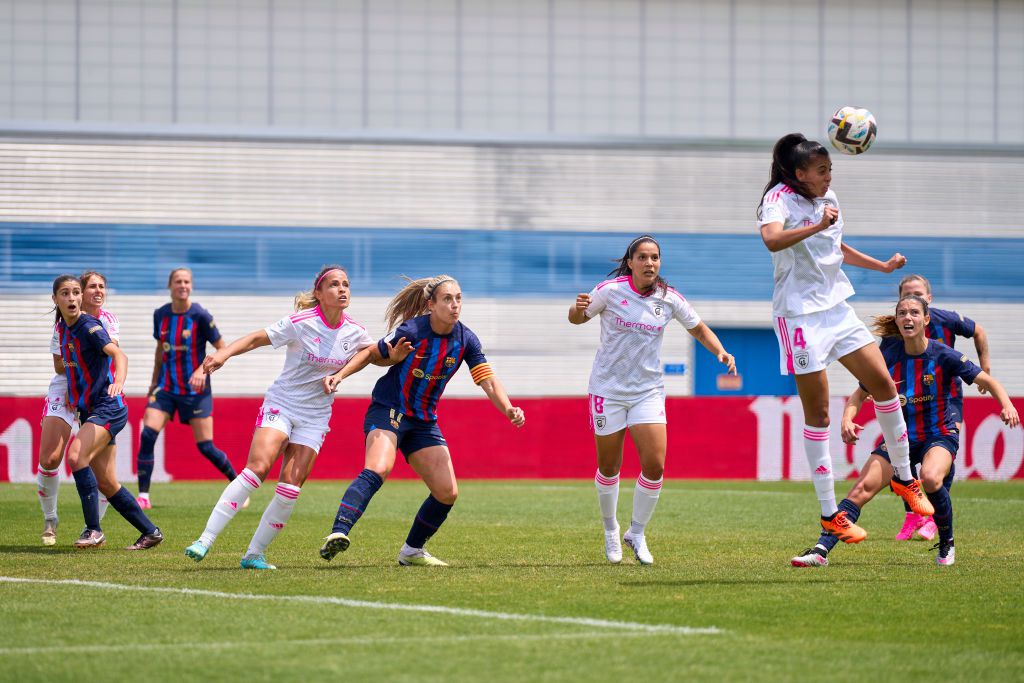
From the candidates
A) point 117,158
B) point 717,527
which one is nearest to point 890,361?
point 717,527

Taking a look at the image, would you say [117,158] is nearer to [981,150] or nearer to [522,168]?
[522,168]

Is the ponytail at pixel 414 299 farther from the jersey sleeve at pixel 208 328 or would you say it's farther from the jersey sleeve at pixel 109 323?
the jersey sleeve at pixel 208 328

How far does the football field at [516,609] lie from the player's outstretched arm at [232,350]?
121cm

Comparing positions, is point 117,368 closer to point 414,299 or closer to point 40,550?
point 40,550

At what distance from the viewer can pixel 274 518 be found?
8.64 m

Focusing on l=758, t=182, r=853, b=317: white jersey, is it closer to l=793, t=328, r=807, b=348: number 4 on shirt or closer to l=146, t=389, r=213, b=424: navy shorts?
l=793, t=328, r=807, b=348: number 4 on shirt

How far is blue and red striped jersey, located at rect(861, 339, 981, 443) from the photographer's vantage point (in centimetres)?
999

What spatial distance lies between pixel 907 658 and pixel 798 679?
26.7 inches

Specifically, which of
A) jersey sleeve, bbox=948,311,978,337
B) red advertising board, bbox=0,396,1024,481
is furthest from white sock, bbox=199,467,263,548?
red advertising board, bbox=0,396,1024,481

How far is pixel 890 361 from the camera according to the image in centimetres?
1016

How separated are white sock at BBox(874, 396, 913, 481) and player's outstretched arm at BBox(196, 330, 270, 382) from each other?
12.1ft

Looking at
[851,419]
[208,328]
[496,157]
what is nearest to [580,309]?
[851,419]

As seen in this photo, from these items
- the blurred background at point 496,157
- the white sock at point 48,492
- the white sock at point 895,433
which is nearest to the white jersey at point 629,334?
the white sock at point 895,433

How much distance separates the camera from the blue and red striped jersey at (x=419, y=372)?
8.88m
